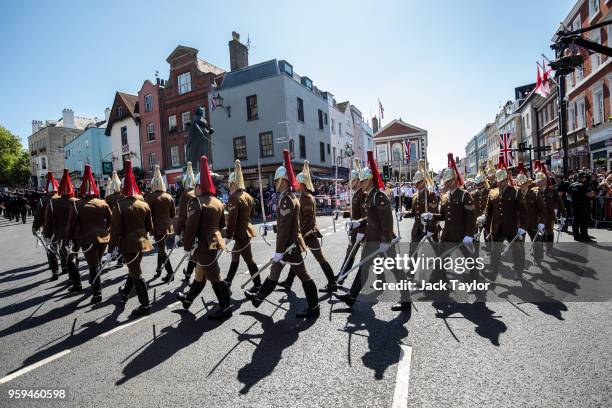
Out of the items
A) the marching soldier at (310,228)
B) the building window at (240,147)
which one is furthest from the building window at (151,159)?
the marching soldier at (310,228)

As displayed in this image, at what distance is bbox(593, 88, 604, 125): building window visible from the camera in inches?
819

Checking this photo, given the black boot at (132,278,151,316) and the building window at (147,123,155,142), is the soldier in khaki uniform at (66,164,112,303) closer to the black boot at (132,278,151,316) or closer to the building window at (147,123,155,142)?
the black boot at (132,278,151,316)

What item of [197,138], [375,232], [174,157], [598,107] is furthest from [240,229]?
[174,157]

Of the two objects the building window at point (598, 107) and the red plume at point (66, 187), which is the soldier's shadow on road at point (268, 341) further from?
the building window at point (598, 107)

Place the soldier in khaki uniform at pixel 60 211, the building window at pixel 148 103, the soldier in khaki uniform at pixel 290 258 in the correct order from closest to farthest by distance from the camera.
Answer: the soldier in khaki uniform at pixel 290 258
the soldier in khaki uniform at pixel 60 211
the building window at pixel 148 103

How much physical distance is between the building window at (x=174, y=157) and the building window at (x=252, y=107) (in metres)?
7.59

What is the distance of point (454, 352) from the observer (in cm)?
381

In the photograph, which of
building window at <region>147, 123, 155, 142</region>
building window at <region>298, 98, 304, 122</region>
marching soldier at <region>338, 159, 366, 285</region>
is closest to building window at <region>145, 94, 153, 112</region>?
building window at <region>147, 123, 155, 142</region>

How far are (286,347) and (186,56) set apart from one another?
3157 cm

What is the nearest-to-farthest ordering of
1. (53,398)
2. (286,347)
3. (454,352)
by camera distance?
(53,398)
(454,352)
(286,347)

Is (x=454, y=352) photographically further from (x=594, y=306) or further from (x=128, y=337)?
(x=128, y=337)

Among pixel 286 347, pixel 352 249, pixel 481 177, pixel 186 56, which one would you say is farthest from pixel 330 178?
pixel 286 347

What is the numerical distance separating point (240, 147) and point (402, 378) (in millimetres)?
28145

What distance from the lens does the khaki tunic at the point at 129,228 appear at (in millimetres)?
5438
